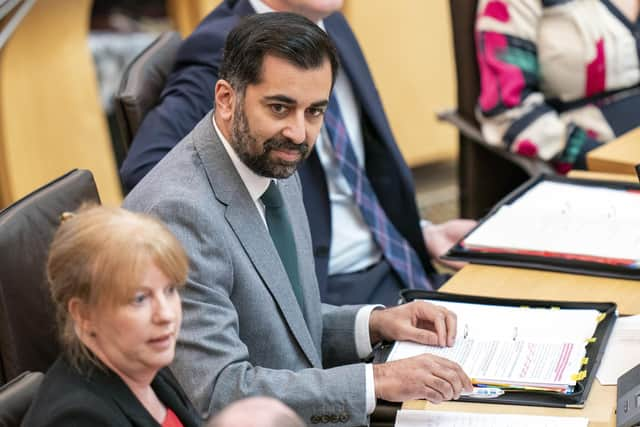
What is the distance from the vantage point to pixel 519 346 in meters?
1.87

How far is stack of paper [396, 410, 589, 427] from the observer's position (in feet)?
5.43

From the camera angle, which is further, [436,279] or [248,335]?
[436,279]

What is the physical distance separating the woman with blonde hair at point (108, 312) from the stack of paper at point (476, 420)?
435 millimetres

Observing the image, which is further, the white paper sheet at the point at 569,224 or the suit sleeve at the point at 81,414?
the white paper sheet at the point at 569,224

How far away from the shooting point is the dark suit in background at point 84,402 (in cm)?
137

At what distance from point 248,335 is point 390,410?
264mm

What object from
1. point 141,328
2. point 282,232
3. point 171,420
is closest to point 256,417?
point 141,328

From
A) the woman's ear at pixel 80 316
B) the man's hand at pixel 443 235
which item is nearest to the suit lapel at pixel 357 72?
the man's hand at pixel 443 235

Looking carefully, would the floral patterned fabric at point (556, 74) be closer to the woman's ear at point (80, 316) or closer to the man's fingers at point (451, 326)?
the man's fingers at point (451, 326)

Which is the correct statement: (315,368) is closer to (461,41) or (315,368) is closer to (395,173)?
(395,173)

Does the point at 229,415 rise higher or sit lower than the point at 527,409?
higher

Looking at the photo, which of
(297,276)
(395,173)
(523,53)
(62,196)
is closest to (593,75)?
(523,53)

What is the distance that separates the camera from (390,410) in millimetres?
1765

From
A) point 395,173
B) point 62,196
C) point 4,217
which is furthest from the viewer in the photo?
point 395,173
